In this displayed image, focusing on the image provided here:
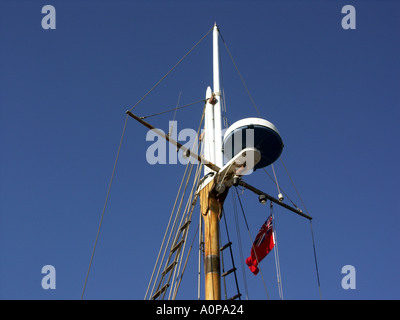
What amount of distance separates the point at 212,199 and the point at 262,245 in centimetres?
234

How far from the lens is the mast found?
1506cm

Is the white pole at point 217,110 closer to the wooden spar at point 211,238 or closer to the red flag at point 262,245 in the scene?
the wooden spar at point 211,238

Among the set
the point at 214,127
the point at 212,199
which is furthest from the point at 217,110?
the point at 212,199

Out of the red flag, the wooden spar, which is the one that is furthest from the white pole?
the red flag

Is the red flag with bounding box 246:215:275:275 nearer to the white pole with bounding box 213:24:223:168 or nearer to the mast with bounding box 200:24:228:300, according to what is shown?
the mast with bounding box 200:24:228:300

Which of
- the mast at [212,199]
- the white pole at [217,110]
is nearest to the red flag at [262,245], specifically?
the mast at [212,199]

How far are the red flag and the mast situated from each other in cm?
185

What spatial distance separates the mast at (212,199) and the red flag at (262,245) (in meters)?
1.85

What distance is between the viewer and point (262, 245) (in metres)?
17.5

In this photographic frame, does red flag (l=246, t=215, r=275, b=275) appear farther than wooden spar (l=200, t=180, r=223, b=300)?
Yes

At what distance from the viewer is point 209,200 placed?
16719 millimetres

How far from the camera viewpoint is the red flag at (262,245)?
1723 cm
